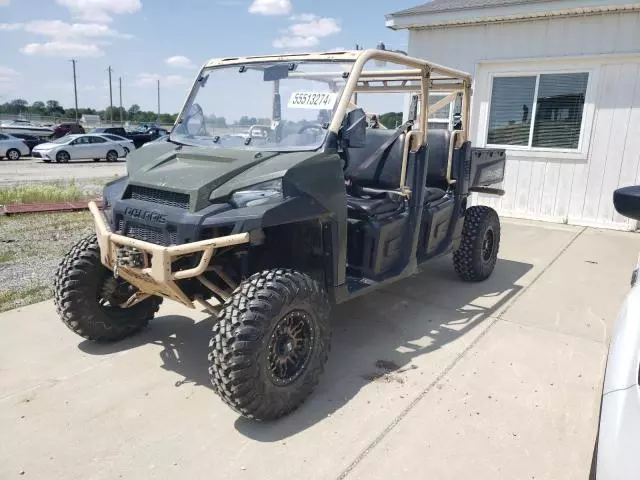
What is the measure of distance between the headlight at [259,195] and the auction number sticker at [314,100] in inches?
34.4

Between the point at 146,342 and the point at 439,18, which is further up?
the point at 439,18

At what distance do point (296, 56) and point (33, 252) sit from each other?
15.3 ft

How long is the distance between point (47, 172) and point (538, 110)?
16.5 meters

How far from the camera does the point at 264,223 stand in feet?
9.59

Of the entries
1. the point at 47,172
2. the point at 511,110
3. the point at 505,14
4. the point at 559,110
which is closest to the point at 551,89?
the point at 559,110

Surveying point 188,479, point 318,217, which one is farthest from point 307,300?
point 188,479

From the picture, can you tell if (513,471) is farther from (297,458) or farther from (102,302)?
(102,302)

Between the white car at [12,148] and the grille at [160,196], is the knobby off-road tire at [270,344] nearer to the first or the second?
the grille at [160,196]

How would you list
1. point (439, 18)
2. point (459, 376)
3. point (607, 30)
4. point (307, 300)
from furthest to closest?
1. point (439, 18)
2. point (607, 30)
3. point (459, 376)
4. point (307, 300)

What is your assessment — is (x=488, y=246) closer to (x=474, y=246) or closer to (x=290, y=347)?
(x=474, y=246)

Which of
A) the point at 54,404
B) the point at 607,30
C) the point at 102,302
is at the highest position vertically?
the point at 607,30

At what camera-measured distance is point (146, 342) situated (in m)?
4.14

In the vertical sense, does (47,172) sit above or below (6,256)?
below

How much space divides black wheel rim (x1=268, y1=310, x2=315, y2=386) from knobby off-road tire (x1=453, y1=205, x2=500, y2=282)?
9.62 feet
